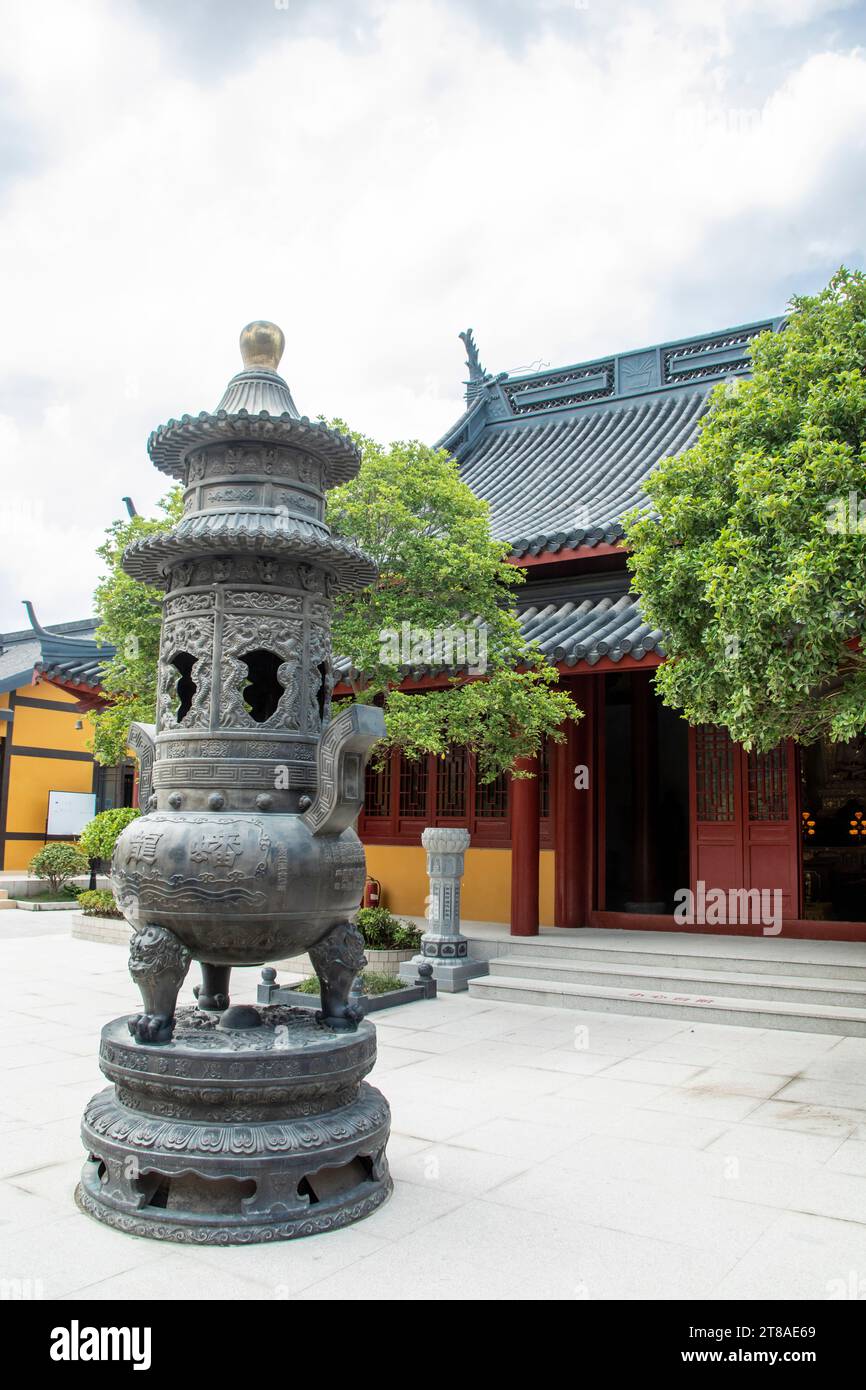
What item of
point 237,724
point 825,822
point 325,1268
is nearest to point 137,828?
point 237,724

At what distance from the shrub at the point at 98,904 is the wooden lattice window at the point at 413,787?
4.02 m

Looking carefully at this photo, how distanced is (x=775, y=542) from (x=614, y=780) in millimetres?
8657

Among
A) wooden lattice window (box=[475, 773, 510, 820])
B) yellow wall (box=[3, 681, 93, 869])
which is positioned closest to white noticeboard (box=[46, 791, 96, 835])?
yellow wall (box=[3, 681, 93, 869])

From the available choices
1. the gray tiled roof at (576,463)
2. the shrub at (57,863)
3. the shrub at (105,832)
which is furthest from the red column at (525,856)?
the shrub at (57,863)

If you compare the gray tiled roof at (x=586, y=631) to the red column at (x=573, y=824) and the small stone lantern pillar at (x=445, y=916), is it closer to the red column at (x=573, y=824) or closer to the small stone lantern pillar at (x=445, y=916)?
the red column at (x=573, y=824)

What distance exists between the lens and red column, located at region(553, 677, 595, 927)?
11.4 meters

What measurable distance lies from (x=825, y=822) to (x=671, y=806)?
2.22 metres

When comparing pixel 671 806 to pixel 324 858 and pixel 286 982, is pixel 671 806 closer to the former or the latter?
pixel 286 982

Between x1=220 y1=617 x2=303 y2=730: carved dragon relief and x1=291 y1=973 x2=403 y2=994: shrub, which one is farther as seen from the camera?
x1=291 y1=973 x2=403 y2=994: shrub

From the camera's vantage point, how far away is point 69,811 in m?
20.7

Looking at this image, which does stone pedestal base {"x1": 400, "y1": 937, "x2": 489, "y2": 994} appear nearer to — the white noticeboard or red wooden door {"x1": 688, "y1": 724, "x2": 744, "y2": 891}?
red wooden door {"x1": 688, "y1": 724, "x2": 744, "y2": 891}

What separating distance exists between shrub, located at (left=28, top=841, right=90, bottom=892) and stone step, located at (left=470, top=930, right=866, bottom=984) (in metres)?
9.18

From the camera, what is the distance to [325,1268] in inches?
134

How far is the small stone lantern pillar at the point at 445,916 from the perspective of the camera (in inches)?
368
